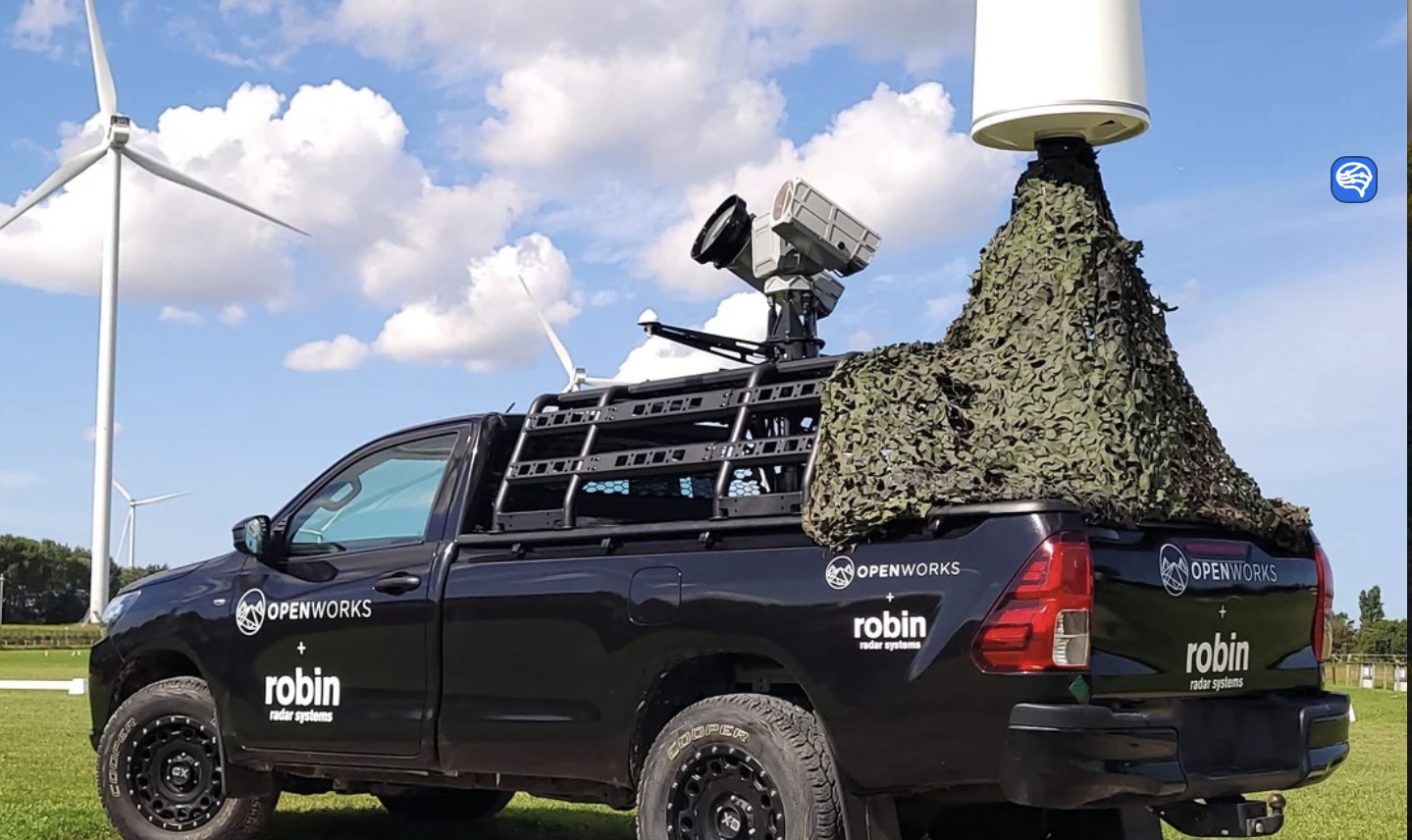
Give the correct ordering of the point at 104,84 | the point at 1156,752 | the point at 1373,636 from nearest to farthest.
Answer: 1. the point at 1156,752
2. the point at 104,84
3. the point at 1373,636

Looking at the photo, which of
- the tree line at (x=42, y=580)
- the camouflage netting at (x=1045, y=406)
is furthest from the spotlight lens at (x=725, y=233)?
the tree line at (x=42, y=580)

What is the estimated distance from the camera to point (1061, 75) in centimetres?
663

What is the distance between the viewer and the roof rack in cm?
629

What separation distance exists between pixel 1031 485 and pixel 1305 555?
5.03 ft

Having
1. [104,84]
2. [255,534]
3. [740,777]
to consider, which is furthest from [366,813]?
[104,84]

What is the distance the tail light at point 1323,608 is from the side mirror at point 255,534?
465 centimetres

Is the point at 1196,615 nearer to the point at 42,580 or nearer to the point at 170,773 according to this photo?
the point at 170,773

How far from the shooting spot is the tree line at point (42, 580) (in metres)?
120

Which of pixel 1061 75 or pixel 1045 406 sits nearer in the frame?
pixel 1045 406

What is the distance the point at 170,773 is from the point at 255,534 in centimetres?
133

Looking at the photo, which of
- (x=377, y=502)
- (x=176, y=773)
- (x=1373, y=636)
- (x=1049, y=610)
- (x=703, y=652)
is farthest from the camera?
(x=1373, y=636)

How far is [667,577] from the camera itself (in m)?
6.26

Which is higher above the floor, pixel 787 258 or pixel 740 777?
pixel 787 258

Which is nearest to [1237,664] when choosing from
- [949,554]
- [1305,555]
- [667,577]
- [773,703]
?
[1305,555]
